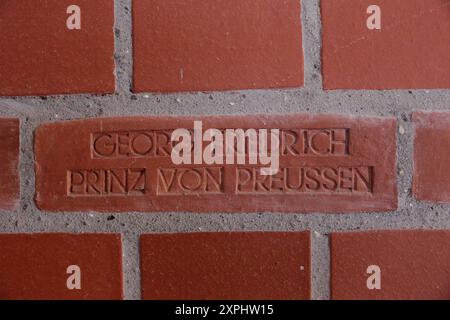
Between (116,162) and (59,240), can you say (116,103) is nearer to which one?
(116,162)

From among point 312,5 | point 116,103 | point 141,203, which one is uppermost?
→ point 312,5

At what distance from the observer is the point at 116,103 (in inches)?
18.7

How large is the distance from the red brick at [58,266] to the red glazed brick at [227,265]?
1.6 inches

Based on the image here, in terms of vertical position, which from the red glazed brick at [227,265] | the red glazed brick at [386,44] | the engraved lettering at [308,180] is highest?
the red glazed brick at [386,44]

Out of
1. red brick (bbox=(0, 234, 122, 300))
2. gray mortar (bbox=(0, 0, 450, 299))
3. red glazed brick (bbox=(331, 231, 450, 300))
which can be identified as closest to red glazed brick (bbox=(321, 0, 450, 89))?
gray mortar (bbox=(0, 0, 450, 299))

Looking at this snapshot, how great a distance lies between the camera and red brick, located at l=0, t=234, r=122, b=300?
1.59ft

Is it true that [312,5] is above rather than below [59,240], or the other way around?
above

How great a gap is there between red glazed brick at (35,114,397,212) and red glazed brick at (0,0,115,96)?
0.05 m

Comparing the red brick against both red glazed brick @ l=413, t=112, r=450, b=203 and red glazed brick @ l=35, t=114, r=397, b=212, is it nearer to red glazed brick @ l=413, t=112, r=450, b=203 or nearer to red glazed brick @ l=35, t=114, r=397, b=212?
red glazed brick @ l=35, t=114, r=397, b=212

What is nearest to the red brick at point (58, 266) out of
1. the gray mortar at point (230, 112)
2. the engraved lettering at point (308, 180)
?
the gray mortar at point (230, 112)

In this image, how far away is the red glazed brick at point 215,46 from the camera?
1.53ft

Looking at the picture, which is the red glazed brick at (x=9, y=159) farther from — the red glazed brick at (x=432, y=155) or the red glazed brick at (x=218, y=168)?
the red glazed brick at (x=432, y=155)

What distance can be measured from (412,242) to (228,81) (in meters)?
0.30

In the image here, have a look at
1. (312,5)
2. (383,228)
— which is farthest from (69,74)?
(383,228)
